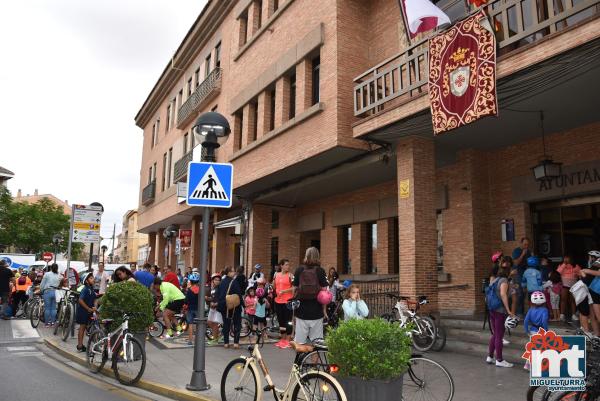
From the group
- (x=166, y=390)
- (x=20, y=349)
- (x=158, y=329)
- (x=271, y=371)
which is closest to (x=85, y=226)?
(x=158, y=329)

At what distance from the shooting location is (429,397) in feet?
16.6

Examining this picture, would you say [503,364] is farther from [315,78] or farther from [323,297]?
[315,78]

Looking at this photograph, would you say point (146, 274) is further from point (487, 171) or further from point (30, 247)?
point (30, 247)

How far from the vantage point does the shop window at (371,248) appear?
17.0 meters

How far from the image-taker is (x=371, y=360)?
15.2 feet

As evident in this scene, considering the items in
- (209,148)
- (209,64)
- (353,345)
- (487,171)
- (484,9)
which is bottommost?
(353,345)

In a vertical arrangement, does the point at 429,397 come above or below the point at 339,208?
below

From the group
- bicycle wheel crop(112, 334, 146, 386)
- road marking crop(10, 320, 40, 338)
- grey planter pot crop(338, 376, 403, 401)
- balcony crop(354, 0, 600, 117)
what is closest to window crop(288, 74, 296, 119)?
balcony crop(354, 0, 600, 117)

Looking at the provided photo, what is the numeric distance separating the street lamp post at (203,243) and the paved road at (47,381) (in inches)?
22.2

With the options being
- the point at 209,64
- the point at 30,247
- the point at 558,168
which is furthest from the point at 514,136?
the point at 30,247

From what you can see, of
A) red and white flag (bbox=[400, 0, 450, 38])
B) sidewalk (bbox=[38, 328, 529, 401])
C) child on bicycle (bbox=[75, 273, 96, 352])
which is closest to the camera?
sidewalk (bbox=[38, 328, 529, 401])

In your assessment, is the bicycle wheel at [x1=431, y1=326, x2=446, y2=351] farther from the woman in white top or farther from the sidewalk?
the woman in white top

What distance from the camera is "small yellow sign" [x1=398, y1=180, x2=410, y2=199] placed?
11828 millimetres

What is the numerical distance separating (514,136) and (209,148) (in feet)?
26.5
